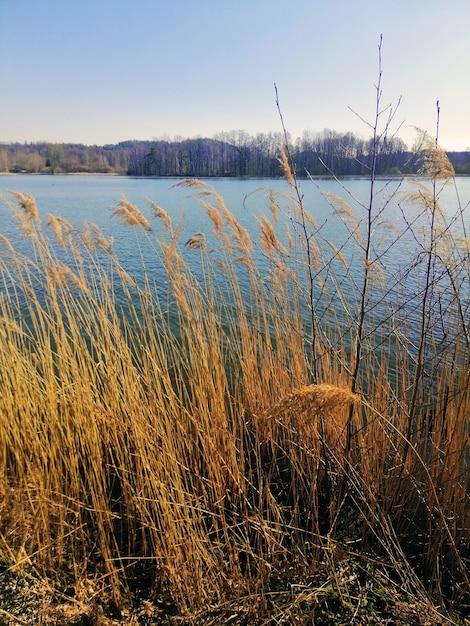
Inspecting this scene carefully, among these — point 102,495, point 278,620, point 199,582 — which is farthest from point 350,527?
point 102,495

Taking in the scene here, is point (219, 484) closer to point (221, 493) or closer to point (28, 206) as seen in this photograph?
point (221, 493)

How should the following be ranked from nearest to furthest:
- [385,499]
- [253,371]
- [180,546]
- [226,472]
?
[180,546], [385,499], [226,472], [253,371]

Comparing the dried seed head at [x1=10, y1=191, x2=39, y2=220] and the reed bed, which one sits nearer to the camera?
the reed bed

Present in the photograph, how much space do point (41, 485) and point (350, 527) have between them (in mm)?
1793

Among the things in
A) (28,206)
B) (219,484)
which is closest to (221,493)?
(219,484)

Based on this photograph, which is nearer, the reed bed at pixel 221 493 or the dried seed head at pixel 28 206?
the reed bed at pixel 221 493

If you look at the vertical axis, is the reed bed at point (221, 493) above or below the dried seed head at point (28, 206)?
below

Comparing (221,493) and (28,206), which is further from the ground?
(28,206)

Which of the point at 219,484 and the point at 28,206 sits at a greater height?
the point at 28,206

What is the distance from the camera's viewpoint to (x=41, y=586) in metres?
1.91

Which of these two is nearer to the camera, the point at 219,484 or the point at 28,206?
the point at 219,484

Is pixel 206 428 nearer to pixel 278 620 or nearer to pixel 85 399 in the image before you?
pixel 85 399

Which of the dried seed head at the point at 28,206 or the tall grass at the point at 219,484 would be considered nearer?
the tall grass at the point at 219,484

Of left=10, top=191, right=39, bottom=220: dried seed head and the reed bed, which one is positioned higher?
left=10, top=191, right=39, bottom=220: dried seed head
